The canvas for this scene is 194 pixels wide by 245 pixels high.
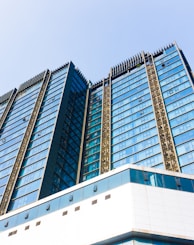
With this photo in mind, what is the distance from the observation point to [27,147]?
216ft

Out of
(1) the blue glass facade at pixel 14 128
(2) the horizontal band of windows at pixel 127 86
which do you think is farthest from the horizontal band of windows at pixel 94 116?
(1) the blue glass facade at pixel 14 128

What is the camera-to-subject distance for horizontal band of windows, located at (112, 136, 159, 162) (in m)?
59.0

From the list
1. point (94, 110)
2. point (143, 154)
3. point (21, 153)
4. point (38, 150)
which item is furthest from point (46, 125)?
point (143, 154)

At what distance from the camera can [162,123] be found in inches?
2409

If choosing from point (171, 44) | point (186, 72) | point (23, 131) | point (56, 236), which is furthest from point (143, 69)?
point (56, 236)

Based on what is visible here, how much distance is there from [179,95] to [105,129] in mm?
18983

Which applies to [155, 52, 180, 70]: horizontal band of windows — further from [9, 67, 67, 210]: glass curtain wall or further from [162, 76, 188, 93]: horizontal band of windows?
[9, 67, 67, 210]: glass curtain wall

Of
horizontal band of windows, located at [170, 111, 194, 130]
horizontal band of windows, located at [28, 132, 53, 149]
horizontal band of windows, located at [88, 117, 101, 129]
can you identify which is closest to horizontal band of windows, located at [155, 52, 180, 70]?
horizontal band of windows, located at [88, 117, 101, 129]

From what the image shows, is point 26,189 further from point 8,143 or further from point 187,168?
point 187,168

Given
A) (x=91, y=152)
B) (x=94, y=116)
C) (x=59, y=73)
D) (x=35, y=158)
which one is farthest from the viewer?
(x=59, y=73)

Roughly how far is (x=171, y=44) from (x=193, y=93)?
82.9 feet

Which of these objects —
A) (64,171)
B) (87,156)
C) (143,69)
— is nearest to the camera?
(64,171)

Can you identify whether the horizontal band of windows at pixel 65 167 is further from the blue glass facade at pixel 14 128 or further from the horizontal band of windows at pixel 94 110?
the horizontal band of windows at pixel 94 110

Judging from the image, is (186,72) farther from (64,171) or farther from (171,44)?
(64,171)
